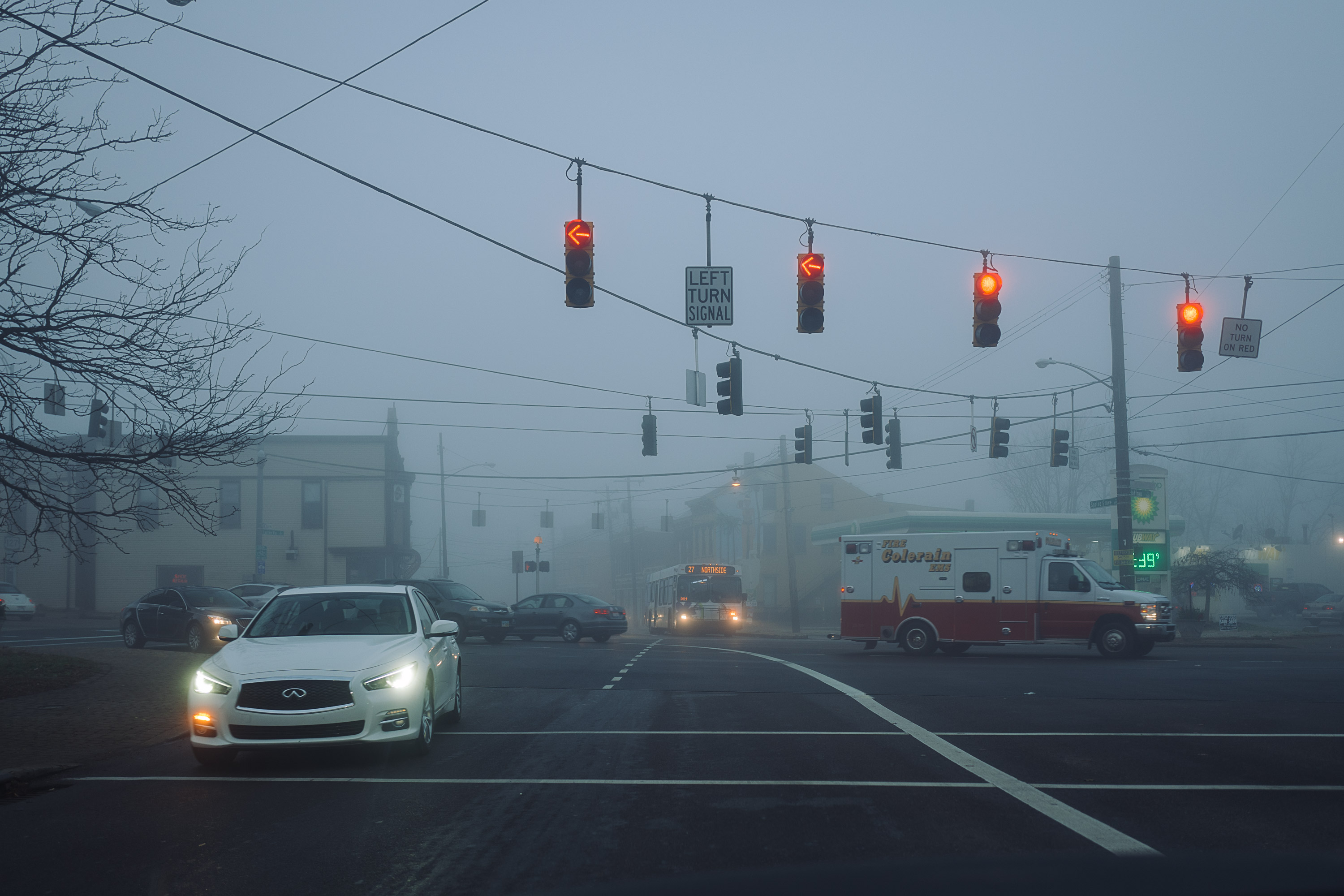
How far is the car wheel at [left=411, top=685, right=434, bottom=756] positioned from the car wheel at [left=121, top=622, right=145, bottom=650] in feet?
59.6

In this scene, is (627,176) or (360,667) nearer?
(360,667)

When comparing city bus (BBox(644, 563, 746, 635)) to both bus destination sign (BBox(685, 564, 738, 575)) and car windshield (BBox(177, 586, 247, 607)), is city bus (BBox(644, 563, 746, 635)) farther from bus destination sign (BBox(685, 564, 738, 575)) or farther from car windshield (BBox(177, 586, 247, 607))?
car windshield (BBox(177, 586, 247, 607))

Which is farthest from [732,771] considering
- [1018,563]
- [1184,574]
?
[1184,574]

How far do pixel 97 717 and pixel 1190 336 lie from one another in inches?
683

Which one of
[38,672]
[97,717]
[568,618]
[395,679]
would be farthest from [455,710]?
[568,618]

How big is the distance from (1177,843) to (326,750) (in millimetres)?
7531

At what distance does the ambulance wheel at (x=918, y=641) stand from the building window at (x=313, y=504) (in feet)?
118

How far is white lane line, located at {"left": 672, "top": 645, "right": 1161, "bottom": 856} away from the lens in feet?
20.6

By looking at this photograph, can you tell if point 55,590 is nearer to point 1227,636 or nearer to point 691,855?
point 1227,636

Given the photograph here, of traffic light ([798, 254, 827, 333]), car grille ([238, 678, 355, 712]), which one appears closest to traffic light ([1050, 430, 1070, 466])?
traffic light ([798, 254, 827, 333])

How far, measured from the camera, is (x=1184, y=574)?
4069 cm

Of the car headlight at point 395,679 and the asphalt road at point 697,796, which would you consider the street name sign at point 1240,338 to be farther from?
the car headlight at point 395,679

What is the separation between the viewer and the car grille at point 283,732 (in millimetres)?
8977

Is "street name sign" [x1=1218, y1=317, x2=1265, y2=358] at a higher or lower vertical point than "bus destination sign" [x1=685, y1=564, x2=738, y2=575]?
higher
